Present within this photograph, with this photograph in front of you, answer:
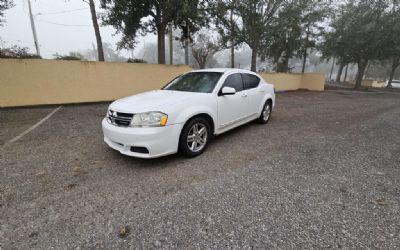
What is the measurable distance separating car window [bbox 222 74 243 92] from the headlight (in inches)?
67.9

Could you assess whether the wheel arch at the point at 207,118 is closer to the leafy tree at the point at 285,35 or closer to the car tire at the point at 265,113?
the car tire at the point at 265,113

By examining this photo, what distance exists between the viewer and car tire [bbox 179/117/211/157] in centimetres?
333

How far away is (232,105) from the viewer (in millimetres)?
4234

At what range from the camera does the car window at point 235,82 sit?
169 inches

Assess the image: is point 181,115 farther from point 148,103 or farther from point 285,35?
point 285,35

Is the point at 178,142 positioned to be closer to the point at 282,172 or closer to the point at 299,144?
the point at 282,172

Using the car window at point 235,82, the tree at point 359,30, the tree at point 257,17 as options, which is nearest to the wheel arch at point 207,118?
the car window at point 235,82

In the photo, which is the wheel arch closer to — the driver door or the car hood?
the driver door

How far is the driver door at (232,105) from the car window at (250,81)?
0.60 ft

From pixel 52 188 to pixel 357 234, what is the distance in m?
3.52

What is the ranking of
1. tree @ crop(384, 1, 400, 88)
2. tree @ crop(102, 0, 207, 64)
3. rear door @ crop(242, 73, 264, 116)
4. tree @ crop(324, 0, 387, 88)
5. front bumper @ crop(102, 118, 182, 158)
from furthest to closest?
tree @ crop(324, 0, 387, 88)
tree @ crop(384, 1, 400, 88)
tree @ crop(102, 0, 207, 64)
rear door @ crop(242, 73, 264, 116)
front bumper @ crop(102, 118, 182, 158)

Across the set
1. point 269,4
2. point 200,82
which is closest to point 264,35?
point 269,4

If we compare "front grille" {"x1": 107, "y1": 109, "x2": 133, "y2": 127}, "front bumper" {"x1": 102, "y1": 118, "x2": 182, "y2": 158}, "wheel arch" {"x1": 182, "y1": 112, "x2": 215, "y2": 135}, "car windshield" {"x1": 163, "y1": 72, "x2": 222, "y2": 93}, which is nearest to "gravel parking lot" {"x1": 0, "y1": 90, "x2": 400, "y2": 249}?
"front bumper" {"x1": 102, "y1": 118, "x2": 182, "y2": 158}

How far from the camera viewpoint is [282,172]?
305cm
